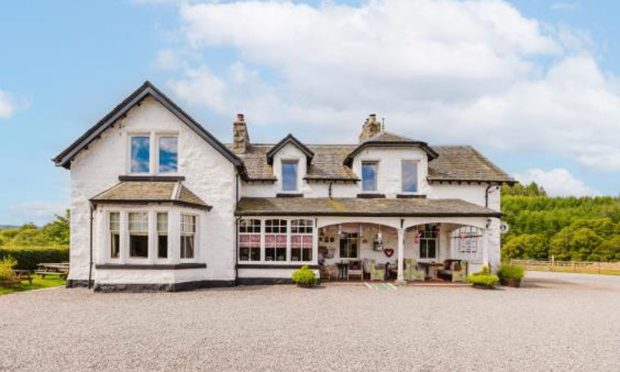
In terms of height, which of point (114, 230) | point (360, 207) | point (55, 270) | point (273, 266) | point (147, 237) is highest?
point (360, 207)

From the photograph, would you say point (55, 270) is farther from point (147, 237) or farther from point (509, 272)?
point (509, 272)

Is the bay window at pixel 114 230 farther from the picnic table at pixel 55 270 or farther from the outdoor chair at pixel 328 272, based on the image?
the outdoor chair at pixel 328 272

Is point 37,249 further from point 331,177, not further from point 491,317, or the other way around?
point 491,317

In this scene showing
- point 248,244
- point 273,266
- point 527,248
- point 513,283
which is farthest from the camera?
point 527,248

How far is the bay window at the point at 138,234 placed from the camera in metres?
19.6

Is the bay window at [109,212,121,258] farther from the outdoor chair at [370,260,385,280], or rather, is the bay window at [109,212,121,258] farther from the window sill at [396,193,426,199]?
the window sill at [396,193,426,199]

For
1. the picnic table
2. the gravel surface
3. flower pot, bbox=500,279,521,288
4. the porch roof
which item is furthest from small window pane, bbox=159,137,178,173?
flower pot, bbox=500,279,521,288

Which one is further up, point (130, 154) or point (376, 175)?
point (130, 154)

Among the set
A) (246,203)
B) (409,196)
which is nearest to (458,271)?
(409,196)

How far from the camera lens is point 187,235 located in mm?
20578

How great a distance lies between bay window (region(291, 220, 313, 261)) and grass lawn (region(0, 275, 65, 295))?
10817mm

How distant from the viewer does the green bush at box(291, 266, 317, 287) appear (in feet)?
66.7

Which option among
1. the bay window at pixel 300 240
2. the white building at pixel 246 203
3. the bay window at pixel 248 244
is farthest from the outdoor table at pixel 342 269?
the bay window at pixel 248 244

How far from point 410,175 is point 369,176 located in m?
2.07
